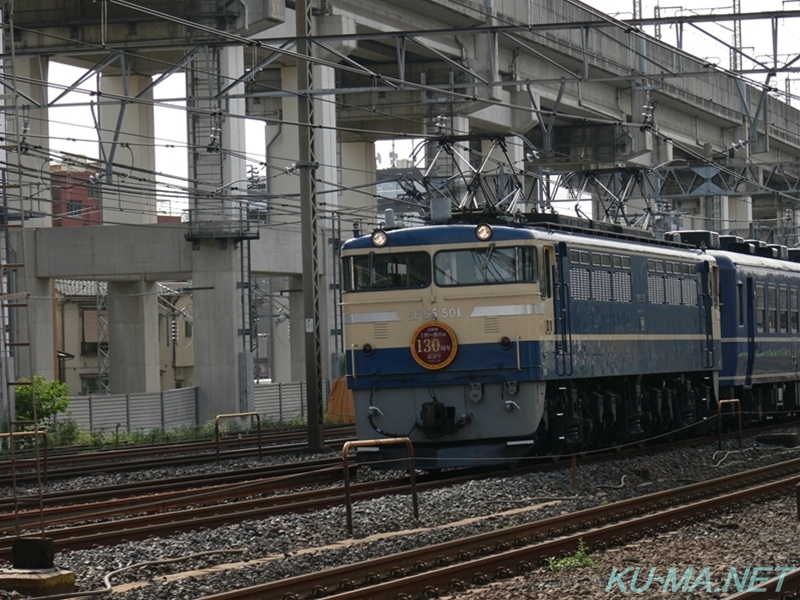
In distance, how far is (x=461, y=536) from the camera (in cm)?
1340

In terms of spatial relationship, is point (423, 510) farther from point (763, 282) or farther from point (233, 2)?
point (233, 2)

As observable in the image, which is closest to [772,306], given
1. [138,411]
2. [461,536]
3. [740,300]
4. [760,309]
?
[760,309]

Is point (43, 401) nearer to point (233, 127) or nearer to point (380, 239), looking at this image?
point (233, 127)

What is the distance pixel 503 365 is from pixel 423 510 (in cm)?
318

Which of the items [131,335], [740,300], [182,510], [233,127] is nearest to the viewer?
[182,510]

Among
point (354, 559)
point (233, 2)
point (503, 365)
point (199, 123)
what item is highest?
point (233, 2)

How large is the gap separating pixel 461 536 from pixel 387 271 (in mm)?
6004

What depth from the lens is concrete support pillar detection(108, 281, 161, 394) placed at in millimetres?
42781

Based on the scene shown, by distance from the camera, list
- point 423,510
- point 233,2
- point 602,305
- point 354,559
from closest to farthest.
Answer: point 354,559
point 423,510
point 602,305
point 233,2

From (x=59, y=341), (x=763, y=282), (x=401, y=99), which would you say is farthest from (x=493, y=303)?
(x=59, y=341)

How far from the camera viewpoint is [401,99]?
4262cm

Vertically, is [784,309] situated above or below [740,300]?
below

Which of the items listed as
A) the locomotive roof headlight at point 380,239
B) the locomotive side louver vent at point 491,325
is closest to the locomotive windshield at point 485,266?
the locomotive side louver vent at point 491,325

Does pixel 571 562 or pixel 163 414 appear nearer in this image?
pixel 571 562
